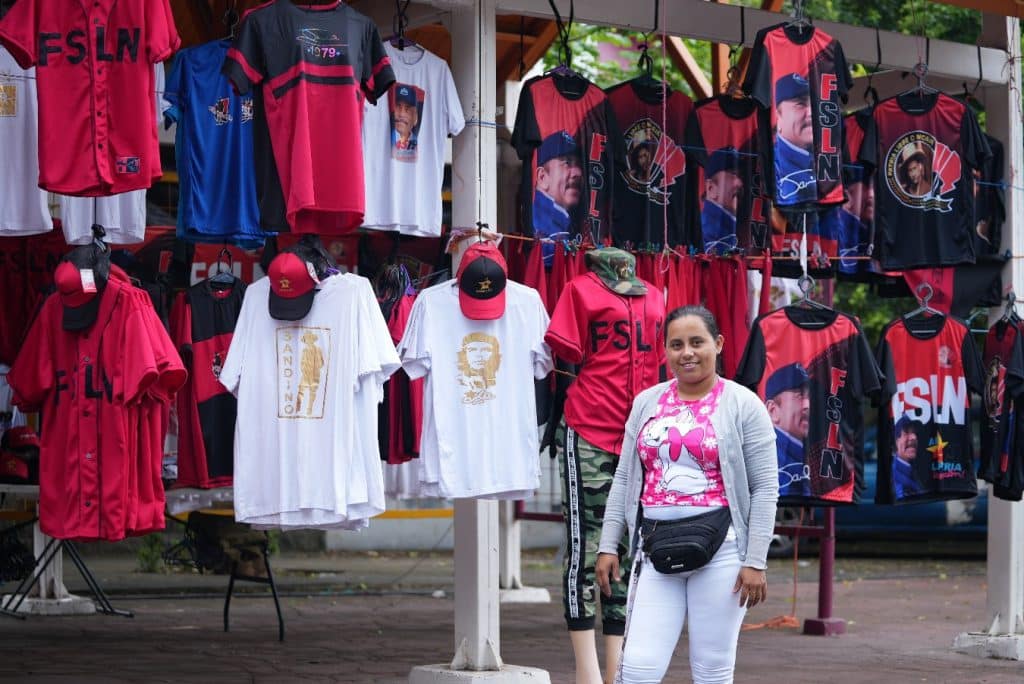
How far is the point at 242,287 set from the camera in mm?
9414

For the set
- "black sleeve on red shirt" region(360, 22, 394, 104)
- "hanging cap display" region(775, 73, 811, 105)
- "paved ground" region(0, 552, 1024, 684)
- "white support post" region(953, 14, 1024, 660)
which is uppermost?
"hanging cap display" region(775, 73, 811, 105)

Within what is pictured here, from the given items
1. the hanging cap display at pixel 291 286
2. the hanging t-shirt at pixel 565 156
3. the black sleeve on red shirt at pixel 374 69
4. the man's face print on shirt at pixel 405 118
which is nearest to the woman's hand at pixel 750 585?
the hanging cap display at pixel 291 286

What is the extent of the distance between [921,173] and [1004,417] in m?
1.60

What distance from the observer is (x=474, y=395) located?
7.70 meters

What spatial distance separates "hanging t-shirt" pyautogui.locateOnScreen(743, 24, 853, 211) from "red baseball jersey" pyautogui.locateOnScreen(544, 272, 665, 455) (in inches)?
52.7

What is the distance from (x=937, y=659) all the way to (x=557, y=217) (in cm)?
385

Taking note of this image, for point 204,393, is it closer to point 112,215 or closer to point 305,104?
point 112,215

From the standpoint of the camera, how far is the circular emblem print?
945cm

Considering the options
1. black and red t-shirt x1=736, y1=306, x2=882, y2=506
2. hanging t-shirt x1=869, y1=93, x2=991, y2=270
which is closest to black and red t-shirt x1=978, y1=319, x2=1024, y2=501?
hanging t-shirt x1=869, y1=93, x2=991, y2=270

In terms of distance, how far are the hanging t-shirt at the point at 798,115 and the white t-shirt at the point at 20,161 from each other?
3.93 meters

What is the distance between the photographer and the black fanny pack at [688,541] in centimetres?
546

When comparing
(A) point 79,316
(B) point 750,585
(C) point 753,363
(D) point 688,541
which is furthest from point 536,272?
(B) point 750,585

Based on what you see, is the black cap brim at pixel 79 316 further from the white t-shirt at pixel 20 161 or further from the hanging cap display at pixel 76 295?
the white t-shirt at pixel 20 161

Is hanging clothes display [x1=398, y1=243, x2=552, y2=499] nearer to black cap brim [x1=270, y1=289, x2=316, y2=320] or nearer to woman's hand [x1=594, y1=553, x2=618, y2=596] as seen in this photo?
black cap brim [x1=270, y1=289, x2=316, y2=320]
